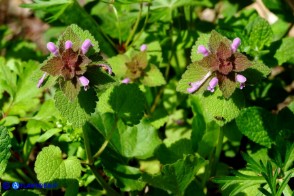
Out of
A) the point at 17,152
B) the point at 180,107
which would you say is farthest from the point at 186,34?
the point at 17,152

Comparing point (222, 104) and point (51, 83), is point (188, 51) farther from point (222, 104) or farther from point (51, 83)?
point (51, 83)

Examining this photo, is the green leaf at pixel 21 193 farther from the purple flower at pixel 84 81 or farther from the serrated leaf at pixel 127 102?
the purple flower at pixel 84 81

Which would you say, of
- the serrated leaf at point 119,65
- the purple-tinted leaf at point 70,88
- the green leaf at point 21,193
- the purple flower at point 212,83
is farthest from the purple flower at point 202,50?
the green leaf at point 21,193

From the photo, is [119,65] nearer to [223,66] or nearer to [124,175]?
[124,175]

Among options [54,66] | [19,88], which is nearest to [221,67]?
[54,66]

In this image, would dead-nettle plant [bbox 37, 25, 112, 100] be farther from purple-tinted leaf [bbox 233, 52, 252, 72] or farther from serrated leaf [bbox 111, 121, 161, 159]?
serrated leaf [bbox 111, 121, 161, 159]
